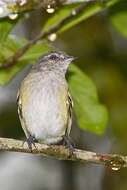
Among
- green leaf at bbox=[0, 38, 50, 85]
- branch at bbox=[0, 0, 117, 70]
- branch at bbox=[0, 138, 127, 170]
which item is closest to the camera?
branch at bbox=[0, 138, 127, 170]

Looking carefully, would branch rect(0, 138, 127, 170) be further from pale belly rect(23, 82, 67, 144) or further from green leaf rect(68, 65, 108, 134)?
green leaf rect(68, 65, 108, 134)

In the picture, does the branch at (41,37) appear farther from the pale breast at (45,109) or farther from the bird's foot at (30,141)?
the bird's foot at (30,141)

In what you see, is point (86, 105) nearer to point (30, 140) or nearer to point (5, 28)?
point (30, 140)

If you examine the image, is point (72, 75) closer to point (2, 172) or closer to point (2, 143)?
point (2, 143)

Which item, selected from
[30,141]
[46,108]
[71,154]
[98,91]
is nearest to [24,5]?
[46,108]

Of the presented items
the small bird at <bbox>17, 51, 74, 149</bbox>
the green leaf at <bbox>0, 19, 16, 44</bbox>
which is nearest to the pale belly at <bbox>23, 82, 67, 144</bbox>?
the small bird at <bbox>17, 51, 74, 149</bbox>

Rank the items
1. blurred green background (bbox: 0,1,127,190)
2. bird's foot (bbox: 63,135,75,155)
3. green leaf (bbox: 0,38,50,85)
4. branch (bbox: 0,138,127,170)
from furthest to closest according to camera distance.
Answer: blurred green background (bbox: 0,1,127,190), green leaf (bbox: 0,38,50,85), bird's foot (bbox: 63,135,75,155), branch (bbox: 0,138,127,170)

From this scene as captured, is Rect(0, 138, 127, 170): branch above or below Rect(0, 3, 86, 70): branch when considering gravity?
below
